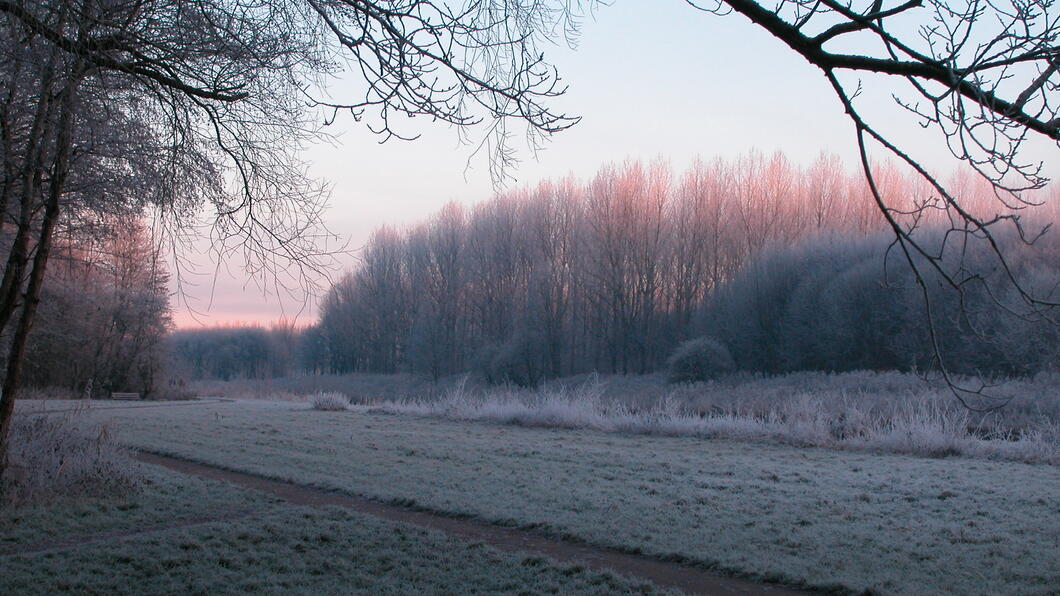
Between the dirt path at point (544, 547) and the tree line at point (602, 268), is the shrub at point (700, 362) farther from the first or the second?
the dirt path at point (544, 547)

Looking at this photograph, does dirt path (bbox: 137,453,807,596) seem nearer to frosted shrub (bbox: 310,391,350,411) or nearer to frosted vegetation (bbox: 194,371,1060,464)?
frosted vegetation (bbox: 194,371,1060,464)

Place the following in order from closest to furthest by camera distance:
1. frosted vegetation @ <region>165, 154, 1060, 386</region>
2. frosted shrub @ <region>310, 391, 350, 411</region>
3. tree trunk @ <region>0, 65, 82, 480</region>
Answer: tree trunk @ <region>0, 65, 82, 480</region> < frosted shrub @ <region>310, 391, 350, 411</region> < frosted vegetation @ <region>165, 154, 1060, 386</region>

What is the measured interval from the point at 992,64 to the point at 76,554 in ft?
22.8

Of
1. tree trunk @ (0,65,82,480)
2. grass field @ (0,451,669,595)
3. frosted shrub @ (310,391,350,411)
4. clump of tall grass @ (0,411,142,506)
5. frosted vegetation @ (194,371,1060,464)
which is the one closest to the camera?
grass field @ (0,451,669,595)

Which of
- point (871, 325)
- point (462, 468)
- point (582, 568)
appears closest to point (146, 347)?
point (462, 468)

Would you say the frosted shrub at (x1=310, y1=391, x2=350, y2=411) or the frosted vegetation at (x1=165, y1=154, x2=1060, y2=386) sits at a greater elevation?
the frosted vegetation at (x1=165, y1=154, x2=1060, y2=386)

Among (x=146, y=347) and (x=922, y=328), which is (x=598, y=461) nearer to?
(x=922, y=328)

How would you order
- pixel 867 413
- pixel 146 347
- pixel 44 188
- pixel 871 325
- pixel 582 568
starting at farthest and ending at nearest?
pixel 146 347, pixel 871 325, pixel 867 413, pixel 44 188, pixel 582 568

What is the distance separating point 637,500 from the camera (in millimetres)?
9164

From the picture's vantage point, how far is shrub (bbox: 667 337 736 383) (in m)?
34.6

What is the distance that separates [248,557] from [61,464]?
359cm

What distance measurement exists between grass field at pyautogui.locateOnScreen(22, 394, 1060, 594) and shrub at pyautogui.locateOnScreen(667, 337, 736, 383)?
61.1ft

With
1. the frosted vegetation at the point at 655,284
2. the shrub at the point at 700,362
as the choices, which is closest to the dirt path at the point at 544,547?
the frosted vegetation at the point at 655,284

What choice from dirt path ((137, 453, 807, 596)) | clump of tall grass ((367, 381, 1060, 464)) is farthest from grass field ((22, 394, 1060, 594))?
clump of tall grass ((367, 381, 1060, 464))
